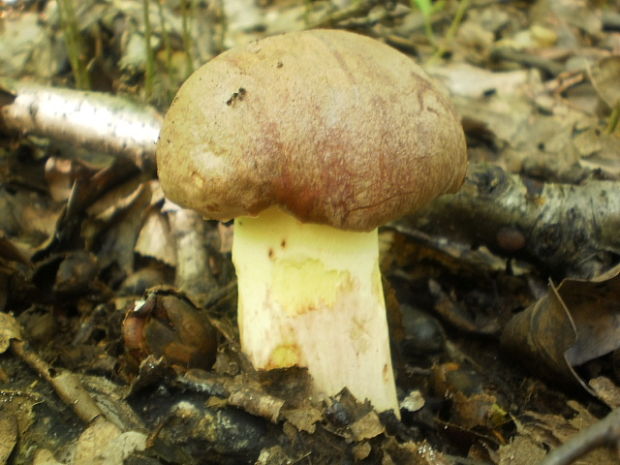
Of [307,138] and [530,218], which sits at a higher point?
[307,138]

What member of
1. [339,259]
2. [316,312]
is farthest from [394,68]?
[316,312]

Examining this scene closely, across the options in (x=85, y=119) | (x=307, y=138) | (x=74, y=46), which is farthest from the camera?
(x=74, y=46)

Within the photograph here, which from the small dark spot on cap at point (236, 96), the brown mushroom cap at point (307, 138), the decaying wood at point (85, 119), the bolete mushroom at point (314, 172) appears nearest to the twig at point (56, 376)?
the bolete mushroom at point (314, 172)

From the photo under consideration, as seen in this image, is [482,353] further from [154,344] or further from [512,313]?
[154,344]

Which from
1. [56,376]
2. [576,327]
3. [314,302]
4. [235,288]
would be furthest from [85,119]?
[576,327]

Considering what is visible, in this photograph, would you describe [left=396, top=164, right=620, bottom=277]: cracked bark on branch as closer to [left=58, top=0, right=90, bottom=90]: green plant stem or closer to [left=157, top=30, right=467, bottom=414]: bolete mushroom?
[left=157, top=30, right=467, bottom=414]: bolete mushroom

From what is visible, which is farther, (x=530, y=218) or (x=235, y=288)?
(x=530, y=218)

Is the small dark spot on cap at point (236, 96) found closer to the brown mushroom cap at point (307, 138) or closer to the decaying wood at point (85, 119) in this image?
the brown mushroom cap at point (307, 138)

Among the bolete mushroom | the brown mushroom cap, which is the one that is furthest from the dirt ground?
the brown mushroom cap

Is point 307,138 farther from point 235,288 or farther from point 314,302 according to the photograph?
point 235,288
